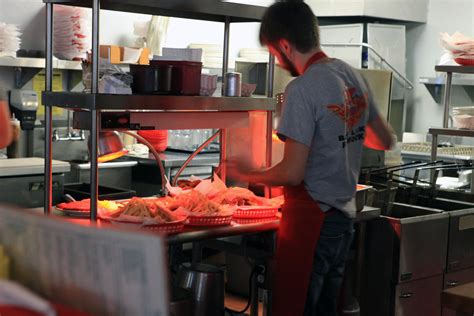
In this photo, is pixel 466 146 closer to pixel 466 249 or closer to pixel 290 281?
pixel 466 249

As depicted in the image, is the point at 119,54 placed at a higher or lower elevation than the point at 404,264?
higher

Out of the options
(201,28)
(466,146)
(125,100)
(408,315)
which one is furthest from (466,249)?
(201,28)

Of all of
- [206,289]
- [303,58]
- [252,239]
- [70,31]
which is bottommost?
[206,289]

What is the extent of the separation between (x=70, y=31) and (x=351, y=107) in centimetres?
319

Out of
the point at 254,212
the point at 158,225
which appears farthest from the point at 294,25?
the point at 158,225

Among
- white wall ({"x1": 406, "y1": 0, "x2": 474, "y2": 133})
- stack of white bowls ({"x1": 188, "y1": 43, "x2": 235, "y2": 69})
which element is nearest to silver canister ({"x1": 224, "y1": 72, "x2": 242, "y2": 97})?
stack of white bowls ({"x1": 188, "y1": 43, "x2": 235, "y2": 69})

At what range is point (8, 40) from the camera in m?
5.41

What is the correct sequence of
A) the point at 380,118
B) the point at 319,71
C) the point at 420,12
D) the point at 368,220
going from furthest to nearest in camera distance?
the point at 420,12 < the point at 368,220 < the point at 380,118 < the point at 319,71

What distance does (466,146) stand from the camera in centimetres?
677

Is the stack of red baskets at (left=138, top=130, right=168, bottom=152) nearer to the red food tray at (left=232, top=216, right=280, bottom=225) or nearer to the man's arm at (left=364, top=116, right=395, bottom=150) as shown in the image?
the red food tray at (left=232, top=216, right=280, bottom=225)

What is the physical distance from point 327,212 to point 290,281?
1.02 feet

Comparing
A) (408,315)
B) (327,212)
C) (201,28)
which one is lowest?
(408,315)

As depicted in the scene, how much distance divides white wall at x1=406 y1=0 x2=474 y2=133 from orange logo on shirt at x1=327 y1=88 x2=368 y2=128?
200 inches

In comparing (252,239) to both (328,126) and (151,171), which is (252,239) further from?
(151,171)
